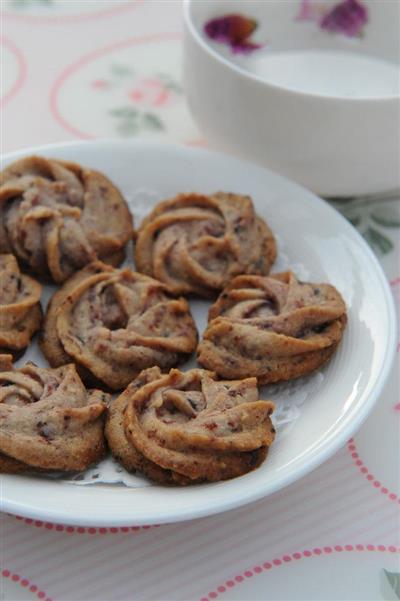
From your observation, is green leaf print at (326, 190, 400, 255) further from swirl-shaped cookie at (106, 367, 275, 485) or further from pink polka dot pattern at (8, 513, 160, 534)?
pink polka dot pattern at (8, 513, 160, 534)

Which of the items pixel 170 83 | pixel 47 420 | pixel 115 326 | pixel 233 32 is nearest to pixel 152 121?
pixel 170 83

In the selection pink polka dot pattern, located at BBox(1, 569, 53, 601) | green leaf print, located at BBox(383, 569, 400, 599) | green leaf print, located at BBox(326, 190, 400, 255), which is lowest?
pink polka dot pattern, located at BBox(1, 569, 53, 601)

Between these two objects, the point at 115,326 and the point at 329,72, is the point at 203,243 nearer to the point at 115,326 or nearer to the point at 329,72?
the point at 115,326

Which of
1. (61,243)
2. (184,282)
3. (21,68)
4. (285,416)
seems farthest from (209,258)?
(21,68)

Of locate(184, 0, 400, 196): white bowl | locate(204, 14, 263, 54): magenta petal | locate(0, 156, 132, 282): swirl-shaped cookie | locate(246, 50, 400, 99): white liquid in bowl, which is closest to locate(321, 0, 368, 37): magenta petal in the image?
locate(246, 50, 400, 99): white liquid in bowl

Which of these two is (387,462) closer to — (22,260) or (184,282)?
(184,282)

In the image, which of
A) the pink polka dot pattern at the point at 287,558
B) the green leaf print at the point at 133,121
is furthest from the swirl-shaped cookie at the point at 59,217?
the pink polka dot pattern at the point at 287,558
